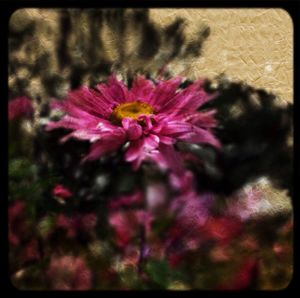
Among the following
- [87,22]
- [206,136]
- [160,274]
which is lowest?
[160,274]

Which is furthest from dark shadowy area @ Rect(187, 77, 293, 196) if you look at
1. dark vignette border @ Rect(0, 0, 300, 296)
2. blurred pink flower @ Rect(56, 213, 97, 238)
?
blurred pink flower @ Rect(56, 213, 97, 238)

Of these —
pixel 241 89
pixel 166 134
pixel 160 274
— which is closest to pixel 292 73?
pixel 241 89

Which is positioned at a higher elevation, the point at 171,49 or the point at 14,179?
the point at 171,49

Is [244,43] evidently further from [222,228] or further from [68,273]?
[68,273]

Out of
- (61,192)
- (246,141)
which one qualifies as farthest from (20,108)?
(246,141)

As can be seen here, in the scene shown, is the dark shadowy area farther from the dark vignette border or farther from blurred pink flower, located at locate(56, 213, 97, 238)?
blurred pink flower, located at locate(56, 213, 97, 238)

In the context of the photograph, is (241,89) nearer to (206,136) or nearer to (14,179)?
(206,136)

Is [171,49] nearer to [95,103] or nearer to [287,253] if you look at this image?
[95,103]
